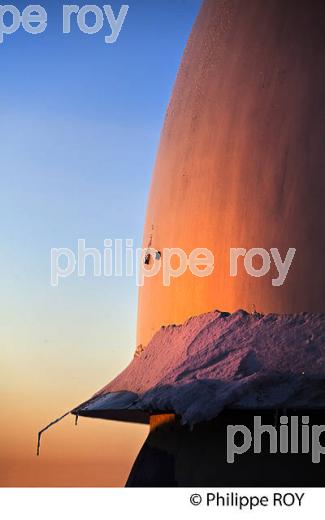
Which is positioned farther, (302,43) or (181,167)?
(181,167)

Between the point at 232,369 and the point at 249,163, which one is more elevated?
the point at 249,163

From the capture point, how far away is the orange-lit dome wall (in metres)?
6.21

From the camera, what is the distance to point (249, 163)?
6.58 meters

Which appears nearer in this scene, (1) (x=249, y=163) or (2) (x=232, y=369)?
(2) (x=232, y=369)

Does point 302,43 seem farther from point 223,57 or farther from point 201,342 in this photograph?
point 201,342

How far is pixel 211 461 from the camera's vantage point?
243 inches

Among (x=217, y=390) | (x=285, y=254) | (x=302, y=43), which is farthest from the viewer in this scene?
(x=302, y=43)

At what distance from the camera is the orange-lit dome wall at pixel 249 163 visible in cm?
621

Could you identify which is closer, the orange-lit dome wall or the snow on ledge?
the snow on ledge

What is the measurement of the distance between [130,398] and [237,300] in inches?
40.8

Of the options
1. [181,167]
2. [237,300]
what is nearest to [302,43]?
[181,167]

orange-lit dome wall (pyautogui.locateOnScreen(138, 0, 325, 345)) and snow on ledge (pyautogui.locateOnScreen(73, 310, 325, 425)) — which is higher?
orange-lit dome wall (pyautogui.locateOnScreen(138, 0, 325, 345))

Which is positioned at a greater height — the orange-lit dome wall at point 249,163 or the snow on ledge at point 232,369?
the orange-lit dome wall at point 249,163

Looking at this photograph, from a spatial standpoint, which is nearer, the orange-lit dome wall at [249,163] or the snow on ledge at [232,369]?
the snow on ledge at [232,369]
